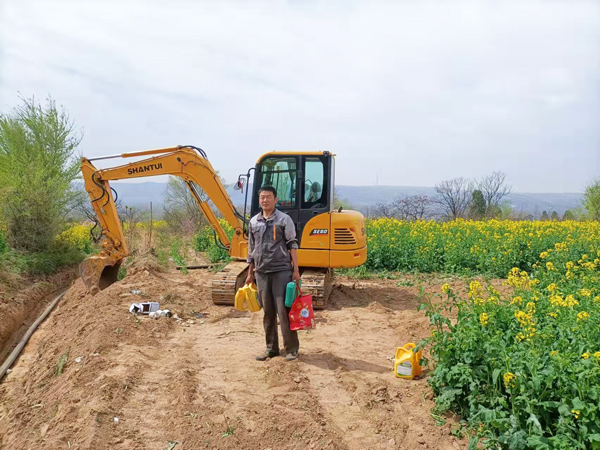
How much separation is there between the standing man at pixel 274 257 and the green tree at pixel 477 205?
80.6 feet

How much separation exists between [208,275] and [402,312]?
5.53 meters

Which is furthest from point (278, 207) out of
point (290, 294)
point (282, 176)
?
point (290, 294)

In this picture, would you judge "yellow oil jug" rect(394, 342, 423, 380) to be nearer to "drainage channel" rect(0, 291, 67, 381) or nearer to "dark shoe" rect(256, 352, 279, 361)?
"dark shoe" rect(256, 352, 279, 361)

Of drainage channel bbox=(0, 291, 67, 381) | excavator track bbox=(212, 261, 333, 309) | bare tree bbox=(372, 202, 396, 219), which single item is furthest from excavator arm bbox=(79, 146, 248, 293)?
bare tree bbox=(372, 202, 396, 219)

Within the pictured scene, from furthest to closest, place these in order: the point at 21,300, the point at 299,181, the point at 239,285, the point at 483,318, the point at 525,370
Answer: the point at 21,300 < the point at 239,285 < the point at 299,181 < the point at 483,318 < the point at 525,370

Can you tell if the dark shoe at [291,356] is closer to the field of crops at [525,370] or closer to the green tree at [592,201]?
the field of crops at [525,370]

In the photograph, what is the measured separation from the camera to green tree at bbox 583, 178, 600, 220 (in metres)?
27.3

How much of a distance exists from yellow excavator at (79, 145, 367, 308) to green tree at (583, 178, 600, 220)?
79.8 feet

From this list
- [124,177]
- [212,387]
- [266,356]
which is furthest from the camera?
[124,177]

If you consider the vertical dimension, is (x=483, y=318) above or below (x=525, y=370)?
above

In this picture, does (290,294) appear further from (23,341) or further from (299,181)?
(23,341)

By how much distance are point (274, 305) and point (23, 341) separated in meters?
5.45

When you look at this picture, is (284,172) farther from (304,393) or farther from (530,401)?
(530,401)

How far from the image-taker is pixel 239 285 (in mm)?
8719
